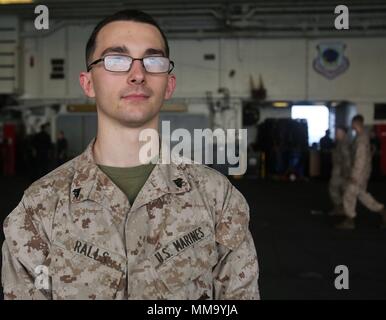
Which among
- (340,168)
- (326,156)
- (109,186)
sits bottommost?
(326,156)

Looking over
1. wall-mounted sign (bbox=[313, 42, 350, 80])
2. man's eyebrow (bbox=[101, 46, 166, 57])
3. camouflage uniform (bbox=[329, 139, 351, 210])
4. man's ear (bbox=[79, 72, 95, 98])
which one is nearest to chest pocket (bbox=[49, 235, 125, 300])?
man's ear (bbox=[79, 72, 95, 98])

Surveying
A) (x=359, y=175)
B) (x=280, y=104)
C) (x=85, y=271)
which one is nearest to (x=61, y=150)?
(x=280, y=104)

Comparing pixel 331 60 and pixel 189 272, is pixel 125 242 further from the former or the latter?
pixel 331 60

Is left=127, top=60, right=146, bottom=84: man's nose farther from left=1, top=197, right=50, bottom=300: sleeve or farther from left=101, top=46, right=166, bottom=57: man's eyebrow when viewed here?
left=1, top=197, right=50, bottom=300: sleeve

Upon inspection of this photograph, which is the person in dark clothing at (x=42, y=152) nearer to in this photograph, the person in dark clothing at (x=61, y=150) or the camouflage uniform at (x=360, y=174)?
the person in dark clothing at (x=61, y=150)

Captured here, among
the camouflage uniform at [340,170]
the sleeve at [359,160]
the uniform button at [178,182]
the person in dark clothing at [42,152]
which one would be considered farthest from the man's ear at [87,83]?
the person in dark clothing at [42,152]

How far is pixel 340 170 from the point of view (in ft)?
19.3

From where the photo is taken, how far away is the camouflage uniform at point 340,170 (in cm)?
574

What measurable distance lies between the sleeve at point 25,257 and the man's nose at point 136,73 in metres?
0.51

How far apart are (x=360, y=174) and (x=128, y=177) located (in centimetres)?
426

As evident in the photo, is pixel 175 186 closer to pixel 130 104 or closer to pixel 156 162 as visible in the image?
pixel 156 162

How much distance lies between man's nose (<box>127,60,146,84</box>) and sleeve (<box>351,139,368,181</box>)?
4.28m

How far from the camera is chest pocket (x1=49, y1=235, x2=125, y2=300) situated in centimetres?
138

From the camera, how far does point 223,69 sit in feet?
35.5
